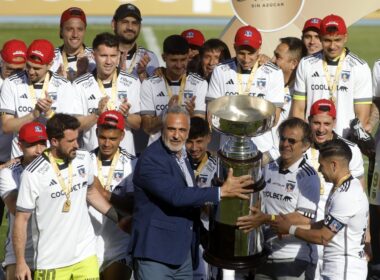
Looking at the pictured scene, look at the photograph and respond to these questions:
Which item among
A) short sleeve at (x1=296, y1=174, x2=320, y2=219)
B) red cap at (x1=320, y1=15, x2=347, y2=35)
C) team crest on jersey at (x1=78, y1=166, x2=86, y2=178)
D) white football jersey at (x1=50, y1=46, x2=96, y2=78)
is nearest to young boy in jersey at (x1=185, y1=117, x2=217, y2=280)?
short sleeve at (x1=296, y1=174, x2=320, y2=219)

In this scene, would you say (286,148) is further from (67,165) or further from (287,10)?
(287,10)

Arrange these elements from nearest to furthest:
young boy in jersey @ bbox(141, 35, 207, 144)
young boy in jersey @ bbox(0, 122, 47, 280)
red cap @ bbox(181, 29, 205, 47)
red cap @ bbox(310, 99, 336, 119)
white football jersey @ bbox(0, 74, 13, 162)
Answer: young boy in jersey @ bbox(0, 122, 47, 280), red cap @ bbox(310, 99, 336, 119), young boy in jersey @ bbox(141, 35, 207, 144), white football jersey @ bbox(0, 74, 13, 162), red cap @ bbox(181, 29, 205, 47)

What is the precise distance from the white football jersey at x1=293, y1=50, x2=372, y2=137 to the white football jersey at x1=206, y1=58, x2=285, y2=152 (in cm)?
26

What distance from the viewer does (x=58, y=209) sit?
659 centimetres

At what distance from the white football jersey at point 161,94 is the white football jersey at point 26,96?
2.24 ft

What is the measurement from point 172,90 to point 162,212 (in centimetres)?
209

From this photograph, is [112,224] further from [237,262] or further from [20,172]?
[237,262]

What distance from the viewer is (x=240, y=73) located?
8.27 m

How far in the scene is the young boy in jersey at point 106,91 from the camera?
8.00m

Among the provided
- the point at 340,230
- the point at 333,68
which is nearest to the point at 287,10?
the point at 333,68

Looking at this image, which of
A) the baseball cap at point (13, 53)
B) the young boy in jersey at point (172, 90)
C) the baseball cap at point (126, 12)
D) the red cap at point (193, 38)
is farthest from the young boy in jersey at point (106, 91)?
the red cap at point (193, 38)

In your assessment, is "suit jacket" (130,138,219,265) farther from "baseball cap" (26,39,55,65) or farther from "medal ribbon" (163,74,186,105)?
"medal ribbon" (163,74,186,105)

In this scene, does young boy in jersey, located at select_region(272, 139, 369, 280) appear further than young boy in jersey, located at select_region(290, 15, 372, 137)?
No

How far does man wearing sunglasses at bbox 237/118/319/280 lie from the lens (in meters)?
6.77
